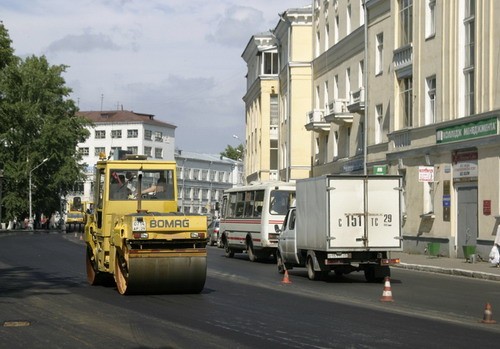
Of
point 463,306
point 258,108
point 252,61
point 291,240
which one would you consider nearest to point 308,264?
point 291,240

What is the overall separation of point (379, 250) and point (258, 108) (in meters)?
53.4

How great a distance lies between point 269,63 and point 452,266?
4624 centimetres

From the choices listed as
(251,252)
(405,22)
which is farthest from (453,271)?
(405,22)

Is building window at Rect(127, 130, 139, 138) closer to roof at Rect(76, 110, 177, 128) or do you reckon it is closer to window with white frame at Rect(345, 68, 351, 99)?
roof at Rect(76, 110, 177, 128)

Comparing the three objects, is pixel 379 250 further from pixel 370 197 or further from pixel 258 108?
pixel 258 108

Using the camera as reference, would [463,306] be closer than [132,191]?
Yes

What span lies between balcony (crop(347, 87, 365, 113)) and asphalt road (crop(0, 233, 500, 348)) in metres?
23.2

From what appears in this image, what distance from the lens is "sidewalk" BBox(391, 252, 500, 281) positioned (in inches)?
1055

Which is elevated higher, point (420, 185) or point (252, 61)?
point (252, 61)

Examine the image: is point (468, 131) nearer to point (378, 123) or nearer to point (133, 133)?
point (378, 123)

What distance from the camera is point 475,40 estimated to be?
34500mm

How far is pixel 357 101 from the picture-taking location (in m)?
47.2

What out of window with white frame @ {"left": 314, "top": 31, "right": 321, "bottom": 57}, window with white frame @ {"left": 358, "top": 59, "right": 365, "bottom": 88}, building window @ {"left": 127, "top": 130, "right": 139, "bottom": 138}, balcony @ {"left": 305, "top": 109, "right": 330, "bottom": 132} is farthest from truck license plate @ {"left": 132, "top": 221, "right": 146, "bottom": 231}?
building window @ {"left": 127, "top": 130, "right": 139, "bottom": 138}

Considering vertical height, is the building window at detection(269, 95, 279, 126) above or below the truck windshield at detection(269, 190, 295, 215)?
above
